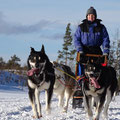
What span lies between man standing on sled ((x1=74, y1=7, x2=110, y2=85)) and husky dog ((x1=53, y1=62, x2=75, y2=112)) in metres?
0.98

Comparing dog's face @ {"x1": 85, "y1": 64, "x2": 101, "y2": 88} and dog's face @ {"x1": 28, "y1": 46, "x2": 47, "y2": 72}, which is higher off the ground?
dog's face @ {"x1": 28, "y1": 46, "x2": 47, "y2": 72}

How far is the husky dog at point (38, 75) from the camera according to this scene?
18.1ft

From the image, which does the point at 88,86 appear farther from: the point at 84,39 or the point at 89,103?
the point at 84,39

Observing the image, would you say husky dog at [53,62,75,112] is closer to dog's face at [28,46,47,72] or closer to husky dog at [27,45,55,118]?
husky dog at [27,45,55,118]

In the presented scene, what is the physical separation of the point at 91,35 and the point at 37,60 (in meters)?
1.31

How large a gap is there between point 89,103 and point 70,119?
17.3 inches

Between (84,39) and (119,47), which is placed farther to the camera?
(119,47)

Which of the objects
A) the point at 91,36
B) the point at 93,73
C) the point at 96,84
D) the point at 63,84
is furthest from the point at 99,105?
the point at 63,84

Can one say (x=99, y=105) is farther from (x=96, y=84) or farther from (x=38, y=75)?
(x=38, y=75)

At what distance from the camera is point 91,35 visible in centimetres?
613

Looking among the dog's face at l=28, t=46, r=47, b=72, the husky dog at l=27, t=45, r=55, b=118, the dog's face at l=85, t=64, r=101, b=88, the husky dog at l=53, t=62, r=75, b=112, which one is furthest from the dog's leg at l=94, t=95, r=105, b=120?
the husky dog at l=53, t=62, r=75, b=112

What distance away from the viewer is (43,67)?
570cm

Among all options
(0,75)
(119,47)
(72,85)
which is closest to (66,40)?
(119,47)

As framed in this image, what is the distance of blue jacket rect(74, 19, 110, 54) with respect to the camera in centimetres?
612
